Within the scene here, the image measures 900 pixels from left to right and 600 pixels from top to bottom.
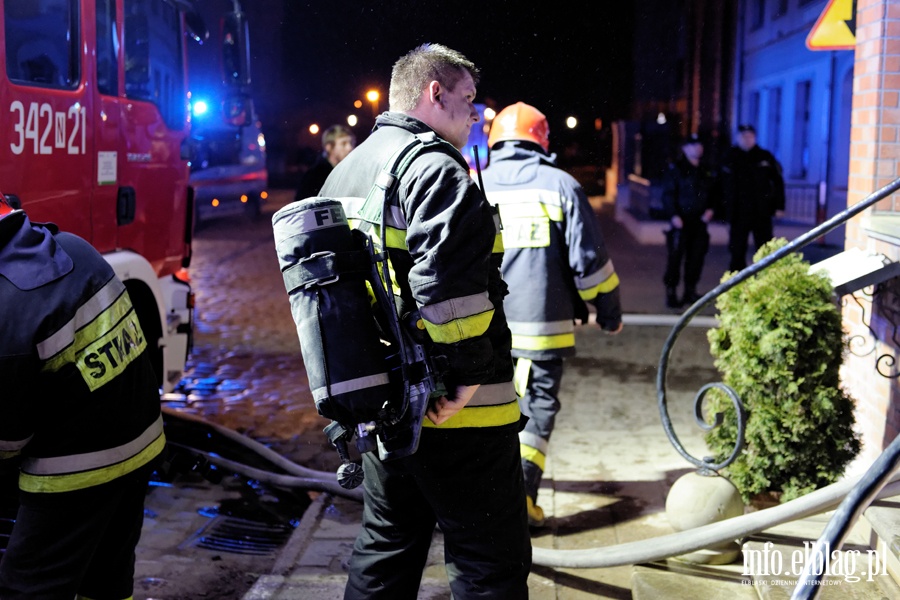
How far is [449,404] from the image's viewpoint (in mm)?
2711

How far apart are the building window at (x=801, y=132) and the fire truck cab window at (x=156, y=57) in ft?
69.7

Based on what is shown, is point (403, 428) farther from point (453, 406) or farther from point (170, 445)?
point (170, 445)

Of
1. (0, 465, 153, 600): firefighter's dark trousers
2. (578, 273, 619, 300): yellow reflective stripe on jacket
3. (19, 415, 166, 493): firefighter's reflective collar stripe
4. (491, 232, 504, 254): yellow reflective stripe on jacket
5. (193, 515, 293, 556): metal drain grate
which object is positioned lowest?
(193, 515, 293, 556): metal drain grate

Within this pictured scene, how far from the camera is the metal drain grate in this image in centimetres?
468

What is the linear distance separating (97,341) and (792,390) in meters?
2.89

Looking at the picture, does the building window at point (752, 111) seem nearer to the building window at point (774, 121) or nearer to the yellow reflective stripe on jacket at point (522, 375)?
the building window at point (774, 121)

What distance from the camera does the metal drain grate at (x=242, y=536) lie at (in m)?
4.68

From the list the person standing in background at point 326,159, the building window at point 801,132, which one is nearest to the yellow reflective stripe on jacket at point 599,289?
the person standing in background at point 326,159

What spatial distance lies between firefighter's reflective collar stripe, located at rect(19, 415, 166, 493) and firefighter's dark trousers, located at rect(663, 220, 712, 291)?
8.88 meters

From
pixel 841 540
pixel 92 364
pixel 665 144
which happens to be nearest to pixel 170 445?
pixel 92 364

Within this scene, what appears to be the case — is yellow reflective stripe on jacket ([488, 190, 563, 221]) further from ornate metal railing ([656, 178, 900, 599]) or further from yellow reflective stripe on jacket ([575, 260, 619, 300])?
ornate metal railing ([656, 178, 900, 599])

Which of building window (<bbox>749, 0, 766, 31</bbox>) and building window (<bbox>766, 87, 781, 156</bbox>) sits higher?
building window (<bbox>749, 0, 766, 31</bbox>)

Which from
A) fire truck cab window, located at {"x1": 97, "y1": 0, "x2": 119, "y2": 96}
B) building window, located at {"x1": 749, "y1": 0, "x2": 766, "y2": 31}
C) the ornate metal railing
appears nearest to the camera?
the ornate metal railing

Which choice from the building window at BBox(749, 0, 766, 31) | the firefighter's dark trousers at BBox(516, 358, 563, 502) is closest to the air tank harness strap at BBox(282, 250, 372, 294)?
the firefighter's dark trousers at BBox(516, 358, 563, 502)
